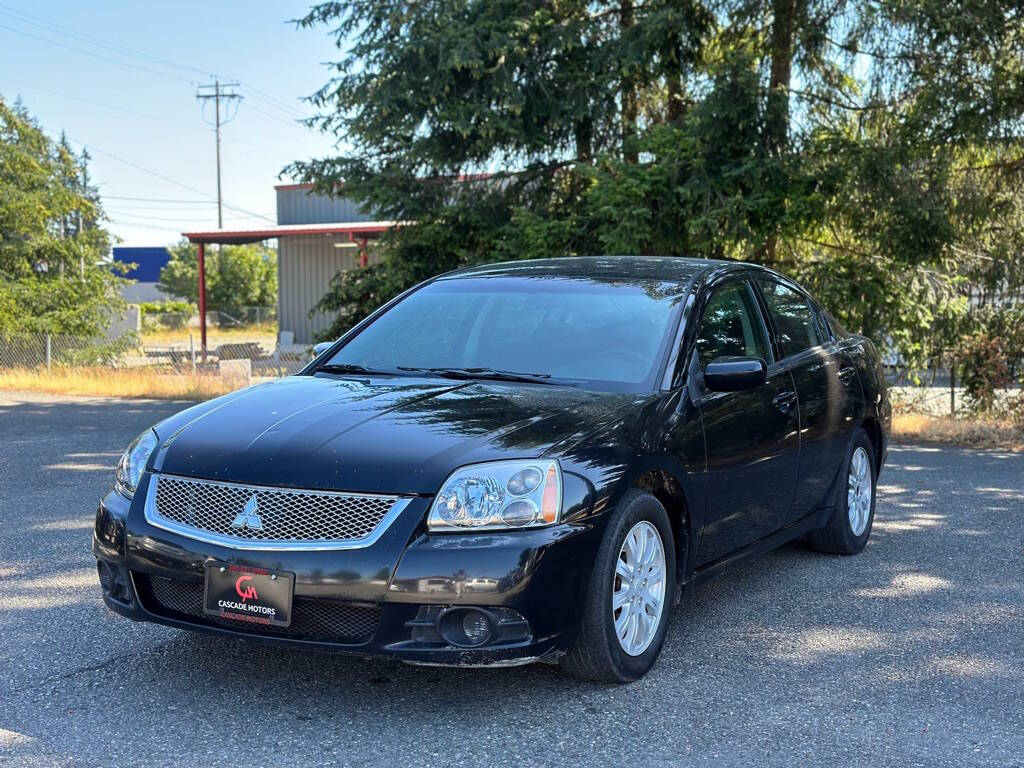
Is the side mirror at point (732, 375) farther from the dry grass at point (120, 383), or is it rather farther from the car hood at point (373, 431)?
the dry grass at point (120, 383)

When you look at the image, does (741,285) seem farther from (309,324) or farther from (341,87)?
(309,324)

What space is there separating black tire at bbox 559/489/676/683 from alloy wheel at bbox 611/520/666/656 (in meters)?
0.04

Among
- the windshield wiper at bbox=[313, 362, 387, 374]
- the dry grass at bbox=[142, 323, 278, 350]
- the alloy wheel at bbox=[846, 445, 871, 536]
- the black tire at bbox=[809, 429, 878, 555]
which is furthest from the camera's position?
the dry grass at bbox=[142, 323, 278, 350]

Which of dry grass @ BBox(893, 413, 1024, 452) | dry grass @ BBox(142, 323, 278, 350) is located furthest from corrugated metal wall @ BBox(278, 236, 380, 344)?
dry grass @ BBox(893, 413, 1024, 452)

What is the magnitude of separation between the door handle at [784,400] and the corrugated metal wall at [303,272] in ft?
110

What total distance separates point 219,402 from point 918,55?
461 inches

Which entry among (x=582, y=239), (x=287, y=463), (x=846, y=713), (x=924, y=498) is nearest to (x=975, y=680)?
(x=846, y=713)

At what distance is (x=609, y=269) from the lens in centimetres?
582

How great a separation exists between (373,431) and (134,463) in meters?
0.98

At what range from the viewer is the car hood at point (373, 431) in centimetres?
404

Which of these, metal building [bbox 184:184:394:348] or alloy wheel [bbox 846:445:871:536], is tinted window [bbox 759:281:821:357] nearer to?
alloy wheel [bbox 846:445:871:536]

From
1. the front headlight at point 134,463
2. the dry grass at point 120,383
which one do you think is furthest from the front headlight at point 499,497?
the dry grass at point 120,383

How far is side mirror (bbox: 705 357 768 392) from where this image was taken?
16.4 ft

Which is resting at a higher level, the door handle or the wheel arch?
the door handle
